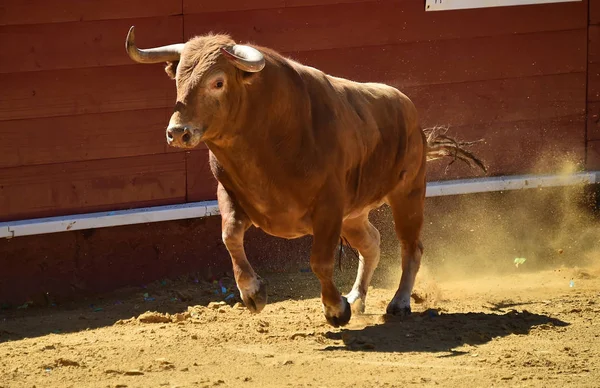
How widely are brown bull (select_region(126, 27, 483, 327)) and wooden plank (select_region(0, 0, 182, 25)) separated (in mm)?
2145

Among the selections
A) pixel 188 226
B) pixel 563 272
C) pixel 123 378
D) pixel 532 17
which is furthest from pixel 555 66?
pixel 123 378

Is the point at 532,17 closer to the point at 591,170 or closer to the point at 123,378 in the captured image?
the point at 591,170


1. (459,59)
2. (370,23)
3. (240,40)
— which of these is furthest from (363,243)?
(459,59)

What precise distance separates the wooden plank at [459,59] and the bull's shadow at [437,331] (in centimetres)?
298

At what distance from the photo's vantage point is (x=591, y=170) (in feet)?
36.0

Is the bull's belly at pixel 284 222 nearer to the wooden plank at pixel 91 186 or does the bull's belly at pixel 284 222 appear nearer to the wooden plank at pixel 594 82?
the wooden plank at pixel 91 186

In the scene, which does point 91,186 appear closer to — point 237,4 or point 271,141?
point 237,4

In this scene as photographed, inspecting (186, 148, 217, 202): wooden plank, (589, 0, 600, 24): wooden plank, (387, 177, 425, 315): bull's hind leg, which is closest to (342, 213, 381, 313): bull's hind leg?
(387, 177, 425, 315): bull's hind leg

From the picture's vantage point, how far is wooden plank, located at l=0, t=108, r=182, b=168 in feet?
29.2

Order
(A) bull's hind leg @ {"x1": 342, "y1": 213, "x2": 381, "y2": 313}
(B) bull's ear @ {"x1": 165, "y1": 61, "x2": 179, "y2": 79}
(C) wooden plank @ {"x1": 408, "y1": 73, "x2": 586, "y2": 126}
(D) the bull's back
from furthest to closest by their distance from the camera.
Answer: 1. (C) wooden plank @ {"x1": 408, "y1": 73, "x2": 586, "y2": 126}
2. (A) bull's hind leg @ {"x1": 342, "y1": 213, "x2": 381, "y2": 313}
3. (D) the bull's back
4. (B) bull's ear @ {"x1": 165, "y1": 61, "x2": 179, "y2": 79}

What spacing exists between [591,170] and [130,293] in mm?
4674

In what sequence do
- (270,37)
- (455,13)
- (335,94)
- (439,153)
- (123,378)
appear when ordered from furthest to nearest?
(455,13) < (270,37) < (439,153) < (335,94) < (123,378)

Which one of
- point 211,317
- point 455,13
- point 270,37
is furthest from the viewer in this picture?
point 455,13

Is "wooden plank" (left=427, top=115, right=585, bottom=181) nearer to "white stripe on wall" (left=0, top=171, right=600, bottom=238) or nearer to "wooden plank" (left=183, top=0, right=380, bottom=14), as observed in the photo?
"white stripe on wall" (left=0, top=171, right=600, bottom=238)
